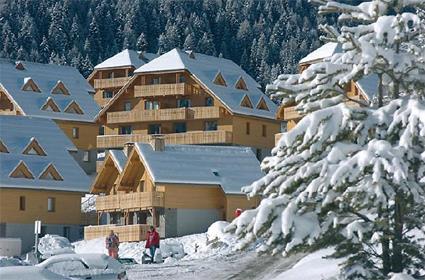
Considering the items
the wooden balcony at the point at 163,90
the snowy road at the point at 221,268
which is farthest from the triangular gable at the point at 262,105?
the snowy road at the point at 221,268

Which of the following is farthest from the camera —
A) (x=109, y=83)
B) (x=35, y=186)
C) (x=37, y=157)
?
(x=109, y=83)

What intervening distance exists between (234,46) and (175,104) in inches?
4025

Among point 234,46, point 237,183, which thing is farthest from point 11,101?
point 234,46

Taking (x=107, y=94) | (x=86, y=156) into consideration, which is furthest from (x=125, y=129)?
(x=107, y=94)

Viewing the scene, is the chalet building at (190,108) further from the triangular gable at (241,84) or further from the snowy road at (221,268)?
the snowy road at (221,268)

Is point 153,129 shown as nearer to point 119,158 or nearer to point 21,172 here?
point 21,172

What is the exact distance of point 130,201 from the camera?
2731 inches

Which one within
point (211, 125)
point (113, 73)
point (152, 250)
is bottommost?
point (152, 250)

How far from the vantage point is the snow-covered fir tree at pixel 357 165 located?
63.4 feet

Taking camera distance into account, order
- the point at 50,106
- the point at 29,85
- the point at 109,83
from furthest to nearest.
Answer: the point at 109,83 → the point at 29,85 → the point at 50,106

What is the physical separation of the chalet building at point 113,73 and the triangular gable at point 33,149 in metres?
32.6

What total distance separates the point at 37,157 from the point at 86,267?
42985 mm

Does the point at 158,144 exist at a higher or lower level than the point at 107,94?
lower

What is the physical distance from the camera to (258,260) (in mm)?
37250
